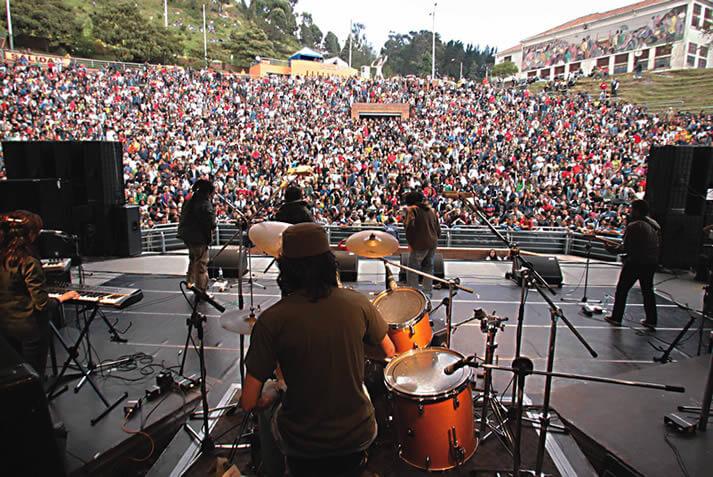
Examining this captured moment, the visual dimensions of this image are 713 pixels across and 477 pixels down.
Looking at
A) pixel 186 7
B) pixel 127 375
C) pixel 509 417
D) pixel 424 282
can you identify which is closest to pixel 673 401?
pixel 509 417

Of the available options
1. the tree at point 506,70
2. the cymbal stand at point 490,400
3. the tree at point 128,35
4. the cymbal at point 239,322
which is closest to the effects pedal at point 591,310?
the cymbal stand at point 490,400

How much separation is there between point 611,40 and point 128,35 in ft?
130

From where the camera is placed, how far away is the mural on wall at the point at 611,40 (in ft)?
100

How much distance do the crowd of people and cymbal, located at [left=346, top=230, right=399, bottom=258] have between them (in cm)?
613

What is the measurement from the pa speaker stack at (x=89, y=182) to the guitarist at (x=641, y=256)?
Answer: 7599 millimetres

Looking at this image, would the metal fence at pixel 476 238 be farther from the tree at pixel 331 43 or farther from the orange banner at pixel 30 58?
the tree at pixel 331 43

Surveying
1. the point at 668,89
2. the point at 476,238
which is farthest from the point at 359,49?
the point at 476,238

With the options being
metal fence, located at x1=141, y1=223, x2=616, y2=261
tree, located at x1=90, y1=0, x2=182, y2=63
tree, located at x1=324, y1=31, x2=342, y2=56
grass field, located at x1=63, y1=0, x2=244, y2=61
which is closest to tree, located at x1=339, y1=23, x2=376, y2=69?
tree, located at x1=324, y1=31, x2=342, y2=56

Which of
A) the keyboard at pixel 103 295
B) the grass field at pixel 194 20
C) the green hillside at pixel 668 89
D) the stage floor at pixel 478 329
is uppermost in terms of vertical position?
the grass field at pixel 194 20

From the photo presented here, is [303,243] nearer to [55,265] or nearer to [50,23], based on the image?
[55,265]

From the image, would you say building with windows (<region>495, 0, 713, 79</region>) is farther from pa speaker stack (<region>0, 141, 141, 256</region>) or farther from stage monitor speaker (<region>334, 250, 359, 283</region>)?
pa speaker stack (<region>0, 141, 141, 256</region>)

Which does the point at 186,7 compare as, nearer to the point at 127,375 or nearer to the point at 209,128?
the point at 209,128

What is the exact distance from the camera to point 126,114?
16344 millimetres

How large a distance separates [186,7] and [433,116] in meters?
49.8
